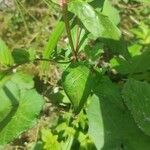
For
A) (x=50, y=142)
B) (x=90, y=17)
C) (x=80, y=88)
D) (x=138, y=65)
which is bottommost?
(x=50, y=142)

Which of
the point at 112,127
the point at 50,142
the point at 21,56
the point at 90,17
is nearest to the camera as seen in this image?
the point at 90,17

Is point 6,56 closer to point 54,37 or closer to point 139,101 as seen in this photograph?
point 54,37

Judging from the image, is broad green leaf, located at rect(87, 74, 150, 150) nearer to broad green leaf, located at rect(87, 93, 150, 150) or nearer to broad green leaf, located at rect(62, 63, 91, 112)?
broad green leaf, located at rect(87, 93, 150, 150)

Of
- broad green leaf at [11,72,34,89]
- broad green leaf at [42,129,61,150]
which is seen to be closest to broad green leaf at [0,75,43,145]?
broad green leaf at [11,72,34,89]

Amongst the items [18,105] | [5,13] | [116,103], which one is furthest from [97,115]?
[5,13]

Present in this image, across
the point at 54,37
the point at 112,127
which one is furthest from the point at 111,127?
the point at 54,37

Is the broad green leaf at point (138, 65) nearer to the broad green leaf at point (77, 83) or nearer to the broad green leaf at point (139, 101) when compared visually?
the broad green leaf at point (139, 101)
